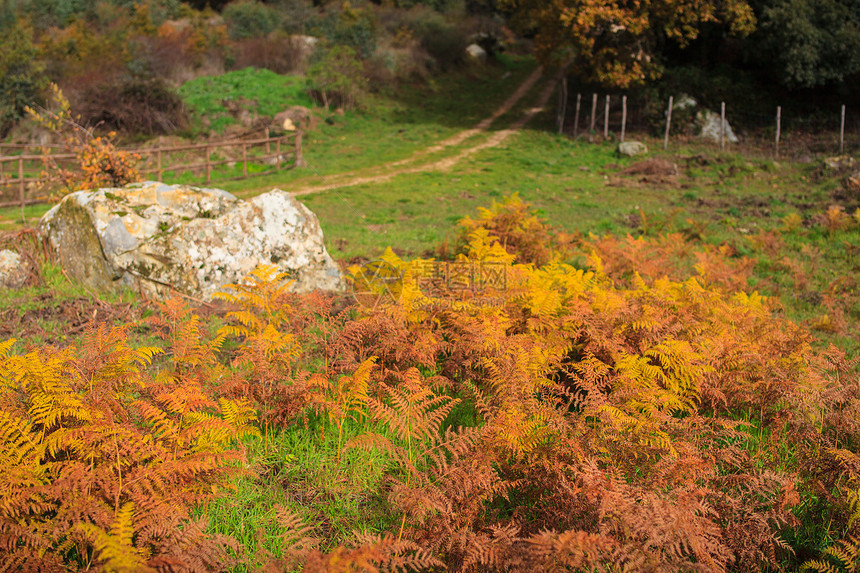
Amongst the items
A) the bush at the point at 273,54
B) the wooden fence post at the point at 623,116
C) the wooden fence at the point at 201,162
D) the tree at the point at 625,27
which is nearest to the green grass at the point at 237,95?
the bush at the point at 273,54

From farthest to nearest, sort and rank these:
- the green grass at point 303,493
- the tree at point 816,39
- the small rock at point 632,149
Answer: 1. the small rock at point 632,149
2. the tree at point 816,39
3. the green grass at point 303,493

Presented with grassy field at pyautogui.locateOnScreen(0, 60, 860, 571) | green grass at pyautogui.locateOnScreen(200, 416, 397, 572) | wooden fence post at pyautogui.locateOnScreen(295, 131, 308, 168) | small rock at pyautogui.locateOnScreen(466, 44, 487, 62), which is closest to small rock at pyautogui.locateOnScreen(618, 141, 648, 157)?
grassy field at pyautogui.locateOnScreen(0, 60, 860, 571)

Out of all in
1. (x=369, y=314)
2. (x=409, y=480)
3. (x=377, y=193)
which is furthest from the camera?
(x=377, y=193)

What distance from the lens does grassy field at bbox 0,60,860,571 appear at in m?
3.50

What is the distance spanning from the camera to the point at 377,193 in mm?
13500

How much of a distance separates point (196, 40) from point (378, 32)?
1001cm

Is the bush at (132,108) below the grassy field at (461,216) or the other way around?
the other way around

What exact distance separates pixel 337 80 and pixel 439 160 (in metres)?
7.96

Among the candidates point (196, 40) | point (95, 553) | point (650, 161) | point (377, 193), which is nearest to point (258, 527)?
point (95, 553)

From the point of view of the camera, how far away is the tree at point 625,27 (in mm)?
18484

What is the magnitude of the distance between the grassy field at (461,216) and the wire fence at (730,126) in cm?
93

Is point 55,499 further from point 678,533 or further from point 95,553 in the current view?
point 678,533

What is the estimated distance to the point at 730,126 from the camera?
19.3 m

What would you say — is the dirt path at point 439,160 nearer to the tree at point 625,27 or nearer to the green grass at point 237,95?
the tree at point 625,27
